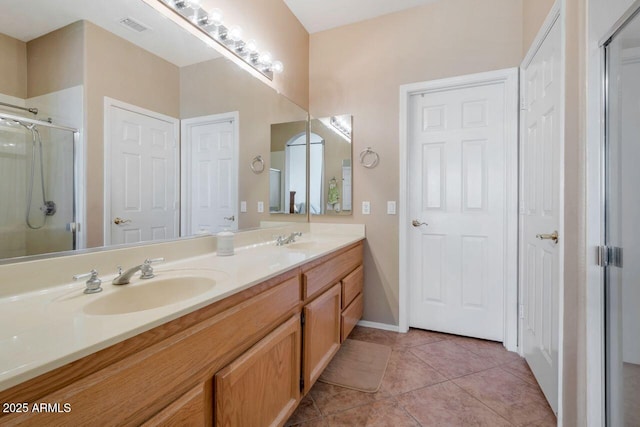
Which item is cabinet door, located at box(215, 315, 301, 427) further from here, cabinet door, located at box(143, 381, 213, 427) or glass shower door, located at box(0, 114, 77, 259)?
glass shower door, located at box(0, 114, 77, 259)

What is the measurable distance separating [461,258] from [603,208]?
4.15ft

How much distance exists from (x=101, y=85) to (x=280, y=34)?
1626mm

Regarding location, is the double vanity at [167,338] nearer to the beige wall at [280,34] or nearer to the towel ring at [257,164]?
the towel ring at [257,164]

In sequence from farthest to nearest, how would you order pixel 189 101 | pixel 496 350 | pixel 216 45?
pixel 496 350
pixel 216 45
pixel 189 101

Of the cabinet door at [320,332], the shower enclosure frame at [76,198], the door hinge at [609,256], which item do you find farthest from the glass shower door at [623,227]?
the shower enclosure frame at [76,198]

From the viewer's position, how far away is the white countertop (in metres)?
0.50

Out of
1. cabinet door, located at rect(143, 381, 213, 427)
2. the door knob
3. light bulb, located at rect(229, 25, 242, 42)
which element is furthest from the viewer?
light bulb, located at rect(229, 25, 242, 42)

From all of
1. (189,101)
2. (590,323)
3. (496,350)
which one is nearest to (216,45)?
(189,101)

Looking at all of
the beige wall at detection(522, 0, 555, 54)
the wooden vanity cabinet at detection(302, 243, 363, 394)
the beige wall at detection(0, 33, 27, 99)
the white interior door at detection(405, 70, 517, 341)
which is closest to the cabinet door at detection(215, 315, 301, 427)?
the wooden vanity cabinet at detection(302, 243, 363, 394)

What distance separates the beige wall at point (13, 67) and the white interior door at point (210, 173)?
0.60 m

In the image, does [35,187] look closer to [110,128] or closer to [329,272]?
[110,128]

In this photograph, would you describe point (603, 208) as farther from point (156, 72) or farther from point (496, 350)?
point (156, 72)

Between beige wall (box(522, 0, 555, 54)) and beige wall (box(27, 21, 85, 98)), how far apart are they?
2157mm

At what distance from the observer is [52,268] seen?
936 millimetres
